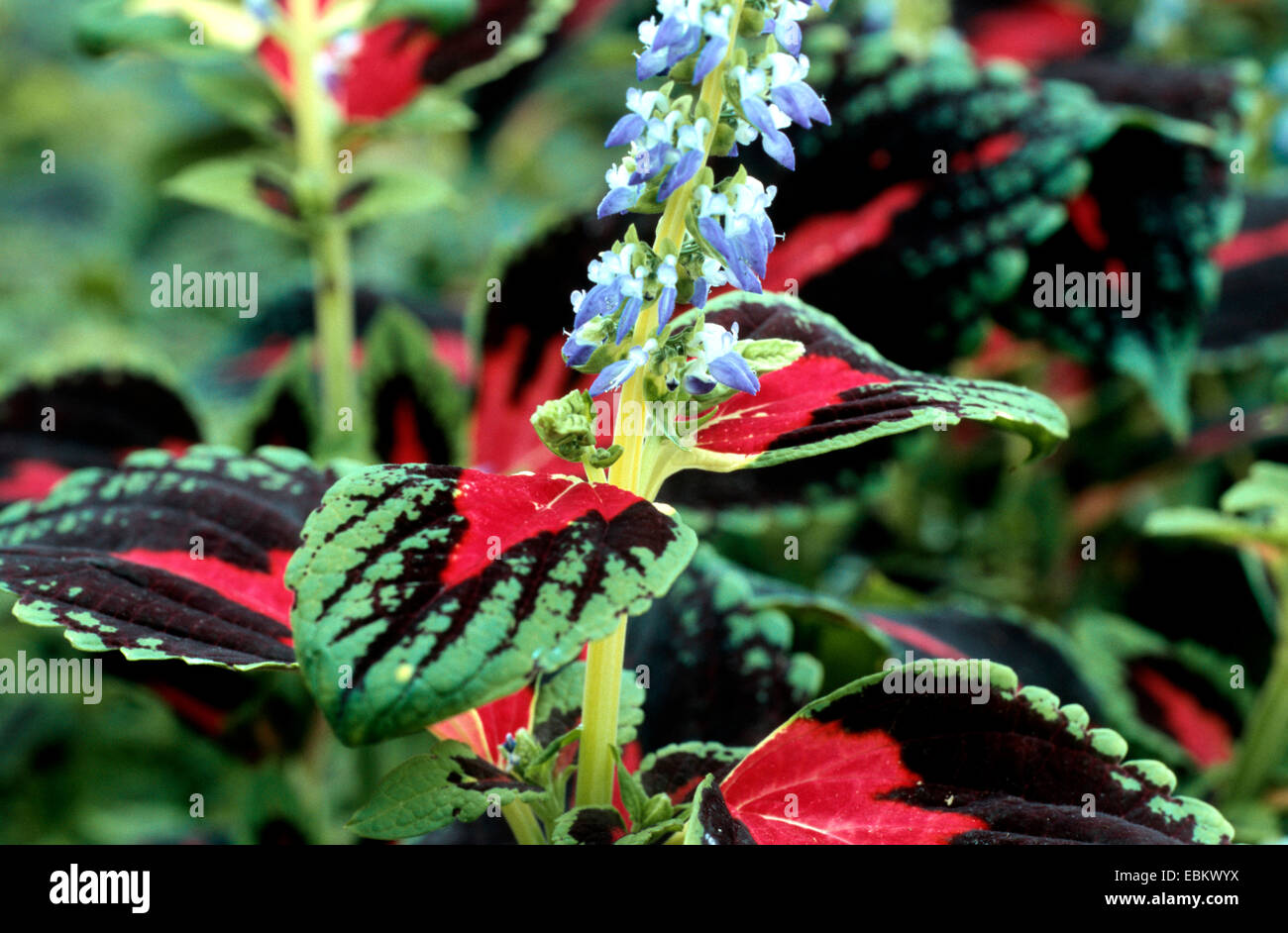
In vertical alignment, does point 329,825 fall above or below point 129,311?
below

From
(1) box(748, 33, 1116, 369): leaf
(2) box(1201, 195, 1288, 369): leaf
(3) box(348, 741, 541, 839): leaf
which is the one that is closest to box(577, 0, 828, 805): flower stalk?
(3) box(348, 741, 541, 839): leaf

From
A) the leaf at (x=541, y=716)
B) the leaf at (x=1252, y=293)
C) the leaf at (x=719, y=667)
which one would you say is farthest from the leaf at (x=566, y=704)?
the leaf at (x=1252, y=293)

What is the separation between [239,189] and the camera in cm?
111

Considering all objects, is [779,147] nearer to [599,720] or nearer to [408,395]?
[599,720]

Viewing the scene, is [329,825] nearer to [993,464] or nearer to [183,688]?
[183,688]

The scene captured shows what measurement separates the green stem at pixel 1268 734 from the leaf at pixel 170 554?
728 millimetres

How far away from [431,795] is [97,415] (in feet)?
2.41

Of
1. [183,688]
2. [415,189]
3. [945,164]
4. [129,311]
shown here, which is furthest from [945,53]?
[129,311]

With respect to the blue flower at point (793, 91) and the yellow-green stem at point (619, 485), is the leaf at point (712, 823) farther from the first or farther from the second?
the blue flower at point (793, 91)

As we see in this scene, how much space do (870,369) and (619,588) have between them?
0.24 meters

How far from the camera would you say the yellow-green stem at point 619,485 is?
1.80 feet

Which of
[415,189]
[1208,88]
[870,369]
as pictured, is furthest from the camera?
[1208,88]

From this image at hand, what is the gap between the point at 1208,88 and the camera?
1.20 m

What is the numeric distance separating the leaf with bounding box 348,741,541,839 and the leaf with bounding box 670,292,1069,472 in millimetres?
178
